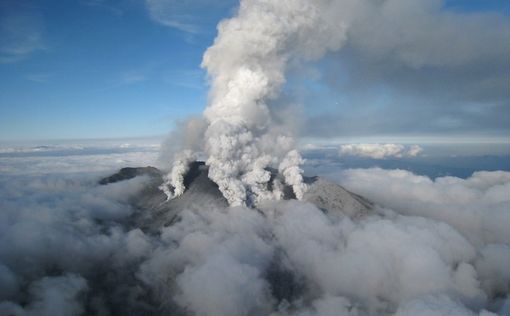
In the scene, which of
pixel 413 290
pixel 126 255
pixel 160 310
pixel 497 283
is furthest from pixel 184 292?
pixel 497 283

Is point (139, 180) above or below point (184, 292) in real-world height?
above

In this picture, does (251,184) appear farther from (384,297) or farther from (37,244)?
(37,244)

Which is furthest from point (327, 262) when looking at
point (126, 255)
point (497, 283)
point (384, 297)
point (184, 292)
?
point (126, 255)

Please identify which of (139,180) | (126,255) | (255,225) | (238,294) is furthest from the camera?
(139,180)

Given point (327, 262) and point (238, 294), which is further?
point (327, 262)

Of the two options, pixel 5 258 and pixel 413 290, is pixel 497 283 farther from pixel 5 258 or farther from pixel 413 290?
pixel 5 258

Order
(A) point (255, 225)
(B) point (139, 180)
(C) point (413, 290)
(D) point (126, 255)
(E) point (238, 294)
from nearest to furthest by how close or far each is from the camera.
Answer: (E) point (238, 294) → (C) point (413, 290) → (D) point (126, 255) → (A) point (255, 225) → (B) point (139, 180)

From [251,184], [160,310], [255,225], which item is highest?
[251,184]

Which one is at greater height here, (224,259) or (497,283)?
(224,259)

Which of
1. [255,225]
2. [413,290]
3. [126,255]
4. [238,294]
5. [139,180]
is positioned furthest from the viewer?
[139,180]
